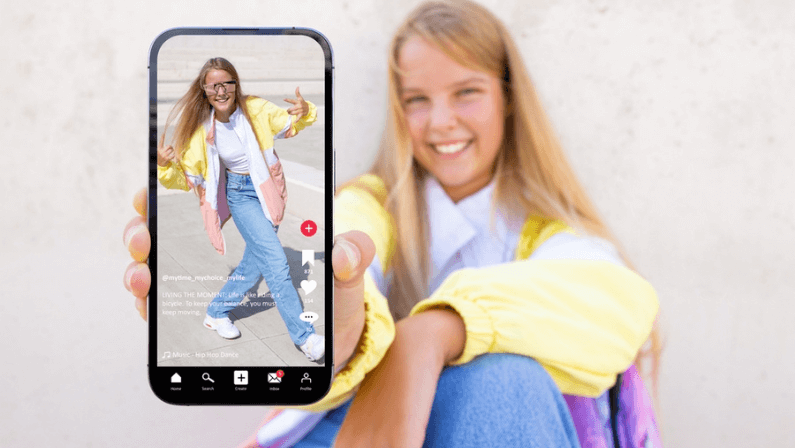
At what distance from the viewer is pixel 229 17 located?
1.83 feet

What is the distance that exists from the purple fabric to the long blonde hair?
95 mm

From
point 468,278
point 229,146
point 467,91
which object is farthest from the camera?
point 467,91

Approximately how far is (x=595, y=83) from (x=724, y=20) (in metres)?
0.14

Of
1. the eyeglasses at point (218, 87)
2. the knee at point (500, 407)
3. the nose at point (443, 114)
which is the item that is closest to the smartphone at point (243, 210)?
the eyeglasses at point (218, 87)

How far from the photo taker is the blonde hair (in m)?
0.33

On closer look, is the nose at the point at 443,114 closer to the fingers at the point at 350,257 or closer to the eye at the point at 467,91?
the eye at the point at 467,91

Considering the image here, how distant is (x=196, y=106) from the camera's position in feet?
1.10

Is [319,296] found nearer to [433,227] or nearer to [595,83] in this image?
[433,227]

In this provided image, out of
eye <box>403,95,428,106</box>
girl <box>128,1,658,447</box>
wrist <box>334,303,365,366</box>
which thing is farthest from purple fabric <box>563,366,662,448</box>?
eye <box>403,95,428,106</box>

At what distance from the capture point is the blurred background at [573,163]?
0.56 metres

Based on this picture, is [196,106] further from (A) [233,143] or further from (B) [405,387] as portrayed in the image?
(B) [405,387]

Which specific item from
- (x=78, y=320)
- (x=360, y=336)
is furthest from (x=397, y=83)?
(x=78, y=320)

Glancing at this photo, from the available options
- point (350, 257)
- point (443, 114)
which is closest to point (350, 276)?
point (350, 257)

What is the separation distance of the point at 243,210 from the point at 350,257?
0.24 ft
